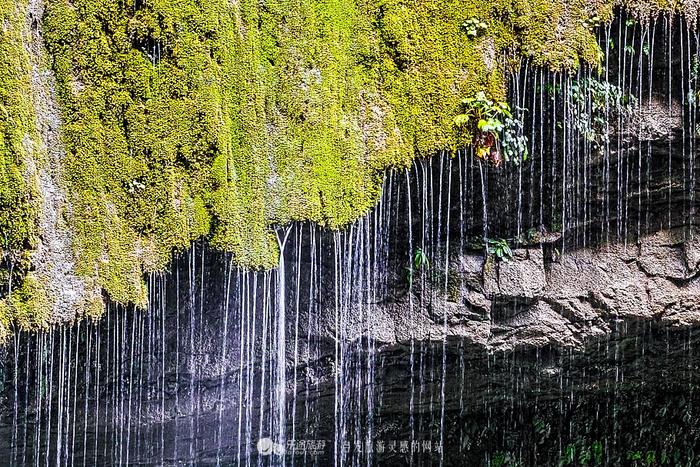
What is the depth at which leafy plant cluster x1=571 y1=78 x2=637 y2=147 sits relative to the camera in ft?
20.1

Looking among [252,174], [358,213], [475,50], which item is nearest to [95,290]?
[252,174]

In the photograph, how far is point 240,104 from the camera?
501 centimetres

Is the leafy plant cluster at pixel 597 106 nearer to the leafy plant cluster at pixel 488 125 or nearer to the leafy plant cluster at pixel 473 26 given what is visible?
the leafy plant cluster at pixel 488 125

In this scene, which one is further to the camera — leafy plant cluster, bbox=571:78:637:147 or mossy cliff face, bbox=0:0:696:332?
leafy plant cluster, bbox=571:78:637:147

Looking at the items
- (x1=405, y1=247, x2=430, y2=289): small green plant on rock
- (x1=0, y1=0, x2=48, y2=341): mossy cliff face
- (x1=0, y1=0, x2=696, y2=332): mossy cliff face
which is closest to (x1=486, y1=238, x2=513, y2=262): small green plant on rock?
(x1=405, y1=247, x2=430, y2=289): small green plant on rock

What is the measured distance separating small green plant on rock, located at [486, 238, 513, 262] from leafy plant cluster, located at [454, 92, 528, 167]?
1083 mm

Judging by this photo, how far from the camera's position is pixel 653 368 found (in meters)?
7.54

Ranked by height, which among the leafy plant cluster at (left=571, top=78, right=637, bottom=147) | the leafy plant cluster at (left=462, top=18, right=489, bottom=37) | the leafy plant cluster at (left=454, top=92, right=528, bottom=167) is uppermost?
the leafy plant cluster at (left=462, top=18, right=489, bottom=37)

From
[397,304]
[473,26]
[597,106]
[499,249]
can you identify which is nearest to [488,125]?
[473,26]

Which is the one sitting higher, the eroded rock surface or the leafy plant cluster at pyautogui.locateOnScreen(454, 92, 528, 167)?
the leafy plant cluster at pyautogui.locateOnScreen(454, 92, 528, 167)

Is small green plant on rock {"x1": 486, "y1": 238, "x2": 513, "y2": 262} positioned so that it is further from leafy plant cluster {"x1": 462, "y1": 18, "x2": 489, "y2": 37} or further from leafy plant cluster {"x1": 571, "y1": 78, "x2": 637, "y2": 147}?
leafy plant cluster {"x1": 462, "y1": 18, "x2": 489, "y2": 37}

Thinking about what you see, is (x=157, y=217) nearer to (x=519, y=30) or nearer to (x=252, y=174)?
(x=252, y=174)

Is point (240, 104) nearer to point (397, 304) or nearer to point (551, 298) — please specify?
point (397, 304)

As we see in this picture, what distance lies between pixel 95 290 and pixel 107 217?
1.35 ft
